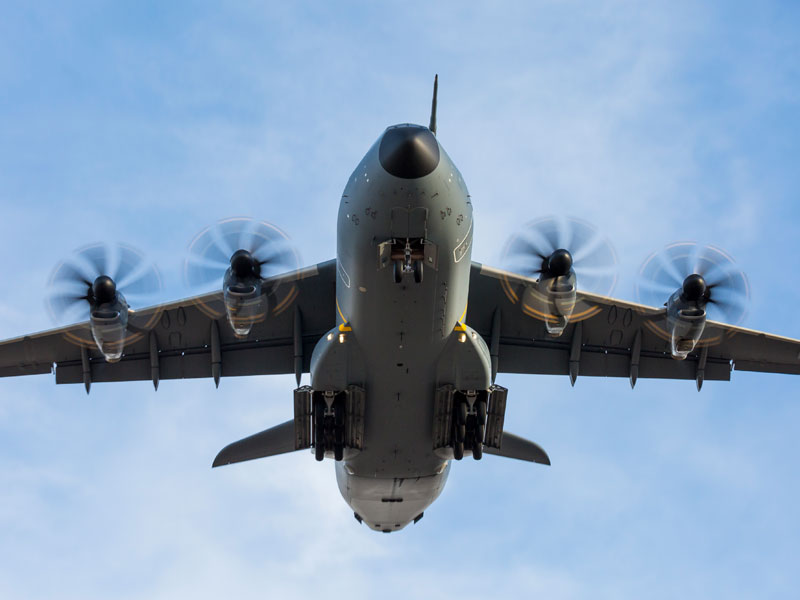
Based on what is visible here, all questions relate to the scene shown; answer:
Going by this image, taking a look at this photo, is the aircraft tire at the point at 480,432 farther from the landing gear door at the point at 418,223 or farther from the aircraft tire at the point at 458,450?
the landing gear door at the point at 418,223

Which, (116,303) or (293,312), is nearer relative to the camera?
(116,303)

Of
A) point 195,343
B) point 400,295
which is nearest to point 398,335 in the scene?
point 400,295

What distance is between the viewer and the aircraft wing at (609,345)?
697 inches

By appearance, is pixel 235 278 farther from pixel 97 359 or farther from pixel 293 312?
pixel 97 359

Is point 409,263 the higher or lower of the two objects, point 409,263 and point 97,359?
the higher

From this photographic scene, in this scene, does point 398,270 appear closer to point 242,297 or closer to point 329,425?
point 242,297

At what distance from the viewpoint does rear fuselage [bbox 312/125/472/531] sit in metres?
12.8

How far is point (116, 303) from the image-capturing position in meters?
15.5

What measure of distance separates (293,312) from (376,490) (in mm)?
3781

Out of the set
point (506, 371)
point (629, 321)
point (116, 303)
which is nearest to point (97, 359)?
point (116, 303)

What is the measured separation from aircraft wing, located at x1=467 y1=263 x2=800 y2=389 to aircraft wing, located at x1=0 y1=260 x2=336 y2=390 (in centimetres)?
310

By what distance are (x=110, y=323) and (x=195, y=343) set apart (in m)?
3.09

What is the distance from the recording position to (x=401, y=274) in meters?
13.2

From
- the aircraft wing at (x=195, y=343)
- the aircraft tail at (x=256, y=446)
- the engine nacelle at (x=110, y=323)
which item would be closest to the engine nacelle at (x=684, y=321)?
the aircraft wing at (x=195, y=343)
